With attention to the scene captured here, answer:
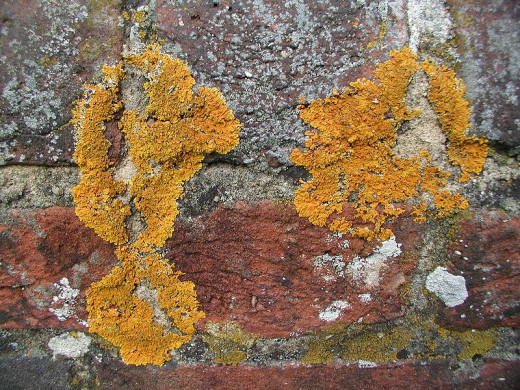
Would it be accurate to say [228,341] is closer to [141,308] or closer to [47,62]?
[141,308]

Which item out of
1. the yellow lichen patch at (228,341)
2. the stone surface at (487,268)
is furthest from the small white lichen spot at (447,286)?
the yellow lichen patch at (228,341)

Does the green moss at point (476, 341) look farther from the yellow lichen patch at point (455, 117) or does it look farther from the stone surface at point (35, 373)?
the stone surface at point (35, 373)

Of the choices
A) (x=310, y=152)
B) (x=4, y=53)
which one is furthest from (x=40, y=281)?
(x=310, y=152)

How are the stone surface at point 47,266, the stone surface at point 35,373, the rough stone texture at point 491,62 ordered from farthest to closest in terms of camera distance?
the stone surface at point 35,373, the stone surface at point 47,266, the rough stone texture at point 491,62

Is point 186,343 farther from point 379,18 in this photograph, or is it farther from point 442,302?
point 379,18

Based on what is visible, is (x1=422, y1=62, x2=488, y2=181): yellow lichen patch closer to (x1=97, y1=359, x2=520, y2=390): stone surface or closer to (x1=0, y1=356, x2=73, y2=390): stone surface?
(x1=97, y1=359, x2=520, y2=390): stone surface
